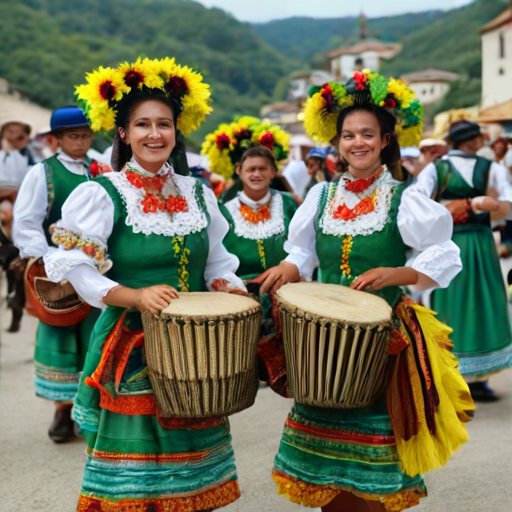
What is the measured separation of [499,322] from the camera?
5383 millimetres

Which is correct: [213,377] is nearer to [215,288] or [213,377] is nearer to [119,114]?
[215,288]

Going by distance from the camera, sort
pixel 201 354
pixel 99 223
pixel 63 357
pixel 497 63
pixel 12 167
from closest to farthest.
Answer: pixel 201 354 < pixel 99 223 < pixel 63 357 < pixel 497 63 < pixel 12 167

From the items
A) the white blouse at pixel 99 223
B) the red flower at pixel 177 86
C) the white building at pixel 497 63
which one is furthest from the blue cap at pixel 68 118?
the white building at pixel 497 63

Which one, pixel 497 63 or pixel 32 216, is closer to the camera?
pixel 32 216

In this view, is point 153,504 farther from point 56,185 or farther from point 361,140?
point 56,185

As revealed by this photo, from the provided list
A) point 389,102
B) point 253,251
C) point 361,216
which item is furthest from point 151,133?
point 253,251

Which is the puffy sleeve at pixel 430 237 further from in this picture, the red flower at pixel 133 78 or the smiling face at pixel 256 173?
the smiling face at pixel 256 173

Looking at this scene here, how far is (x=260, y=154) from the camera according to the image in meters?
5.40

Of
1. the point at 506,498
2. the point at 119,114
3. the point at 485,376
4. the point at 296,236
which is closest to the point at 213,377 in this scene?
the point at 296,236

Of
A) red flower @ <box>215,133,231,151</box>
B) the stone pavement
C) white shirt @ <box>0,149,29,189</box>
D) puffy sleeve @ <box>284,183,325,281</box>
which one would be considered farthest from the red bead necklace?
white shirt @ <box>0,149,29,189</box>

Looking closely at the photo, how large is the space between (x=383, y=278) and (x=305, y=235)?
510 millimetres

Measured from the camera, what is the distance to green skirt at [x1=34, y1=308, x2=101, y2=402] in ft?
15.3

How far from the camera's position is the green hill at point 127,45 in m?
64.1

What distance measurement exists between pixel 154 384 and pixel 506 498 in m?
2.02
